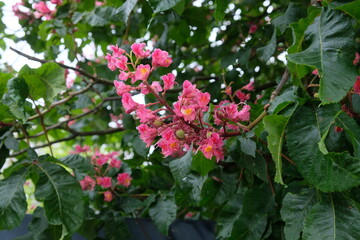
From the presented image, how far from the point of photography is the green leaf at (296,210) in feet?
3.65

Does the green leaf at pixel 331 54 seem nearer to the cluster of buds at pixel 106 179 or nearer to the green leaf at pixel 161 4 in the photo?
the green leaf at pixel 161 4

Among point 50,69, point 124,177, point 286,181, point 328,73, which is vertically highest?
point 328,73

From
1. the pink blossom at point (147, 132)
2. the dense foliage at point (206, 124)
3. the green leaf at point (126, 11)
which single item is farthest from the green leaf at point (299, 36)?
the green leaf at point (126, 11)

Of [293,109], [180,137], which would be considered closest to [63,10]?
[180,137]

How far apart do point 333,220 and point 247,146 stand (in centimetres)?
27

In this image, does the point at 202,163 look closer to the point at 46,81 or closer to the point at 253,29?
the point at 46,81

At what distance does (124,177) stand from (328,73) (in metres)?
1.11

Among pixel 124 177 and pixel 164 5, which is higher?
pixel 164 5

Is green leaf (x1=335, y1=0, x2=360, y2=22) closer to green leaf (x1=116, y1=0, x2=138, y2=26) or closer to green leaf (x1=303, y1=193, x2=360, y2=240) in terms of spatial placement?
green leaf (x1=303, y1=193, x2=360, y2=240)

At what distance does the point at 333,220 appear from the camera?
1021mm

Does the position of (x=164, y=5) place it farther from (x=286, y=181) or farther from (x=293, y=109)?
(x=286, y=181)

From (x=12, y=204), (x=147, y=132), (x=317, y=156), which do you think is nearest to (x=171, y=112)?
(x=147, y=132)

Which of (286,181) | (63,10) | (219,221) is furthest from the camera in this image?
(63,10)

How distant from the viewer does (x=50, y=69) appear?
146 centimetres
